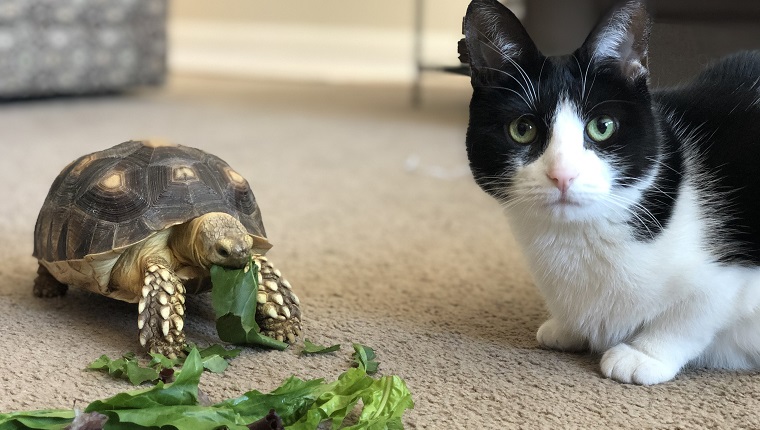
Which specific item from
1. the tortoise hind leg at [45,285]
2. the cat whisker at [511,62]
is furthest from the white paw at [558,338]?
the tortoise hind leg at [45,285]

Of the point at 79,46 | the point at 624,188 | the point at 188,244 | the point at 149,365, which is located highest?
the point at 79,46

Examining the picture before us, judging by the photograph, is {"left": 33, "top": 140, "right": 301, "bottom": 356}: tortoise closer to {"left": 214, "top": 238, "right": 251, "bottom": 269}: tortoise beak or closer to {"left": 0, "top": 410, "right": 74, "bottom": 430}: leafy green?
{"left": 214, "top": 238, "right": 251, "bottom": 269}: tortoise beak

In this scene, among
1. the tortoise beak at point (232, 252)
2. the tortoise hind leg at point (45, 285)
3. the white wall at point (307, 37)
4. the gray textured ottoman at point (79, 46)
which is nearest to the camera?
the tortoise beak at point (232, 252)

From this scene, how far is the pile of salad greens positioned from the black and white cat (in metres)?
0.25

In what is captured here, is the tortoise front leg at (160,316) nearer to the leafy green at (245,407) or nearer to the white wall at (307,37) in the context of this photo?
the leafy green at (245,407)

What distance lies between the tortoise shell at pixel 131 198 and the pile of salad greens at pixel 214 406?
180 mm

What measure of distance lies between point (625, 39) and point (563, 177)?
18cm

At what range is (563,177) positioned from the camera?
0.84 meters

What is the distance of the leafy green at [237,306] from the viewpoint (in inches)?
38.9

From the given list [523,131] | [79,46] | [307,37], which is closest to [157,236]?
[523,131]

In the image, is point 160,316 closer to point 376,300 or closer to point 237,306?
point 237,306

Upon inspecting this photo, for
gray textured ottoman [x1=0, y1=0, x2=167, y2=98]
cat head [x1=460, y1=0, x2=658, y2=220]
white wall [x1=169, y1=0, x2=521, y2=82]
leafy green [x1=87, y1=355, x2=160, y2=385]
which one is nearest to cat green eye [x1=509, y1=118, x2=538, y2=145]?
cat head [x1=460, y1=0, x2=658, y2=220]

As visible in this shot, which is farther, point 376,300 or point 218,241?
point 376,300

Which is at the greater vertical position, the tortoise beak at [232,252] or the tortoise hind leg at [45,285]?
the tortoise beak at [232,252]
